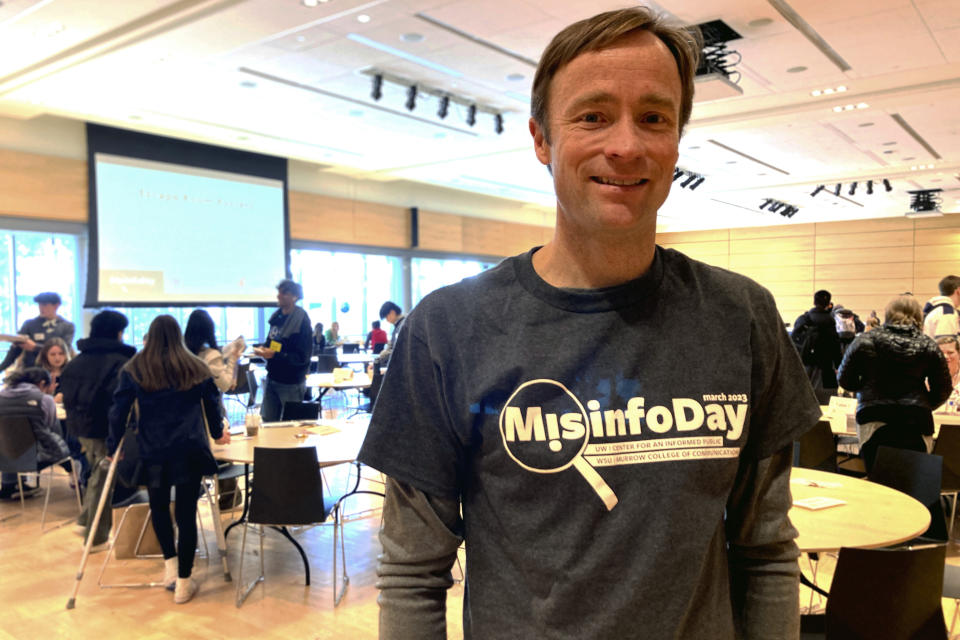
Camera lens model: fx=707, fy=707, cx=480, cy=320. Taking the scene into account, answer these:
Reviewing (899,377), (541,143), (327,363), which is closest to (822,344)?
(899,377)

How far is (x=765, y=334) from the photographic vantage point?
3.23ft

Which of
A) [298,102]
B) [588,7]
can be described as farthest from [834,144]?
[298,102]

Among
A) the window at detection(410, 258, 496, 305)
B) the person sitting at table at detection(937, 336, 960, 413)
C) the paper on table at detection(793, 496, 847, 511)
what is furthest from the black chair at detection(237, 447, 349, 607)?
the window at detection(410, 258, 496, 305)

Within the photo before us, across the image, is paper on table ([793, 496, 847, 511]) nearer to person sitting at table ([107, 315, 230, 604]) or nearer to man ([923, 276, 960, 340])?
person sitting at table ([107, 315, 230, 604])

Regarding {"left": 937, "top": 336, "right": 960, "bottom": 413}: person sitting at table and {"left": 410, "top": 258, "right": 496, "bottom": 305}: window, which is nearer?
{"left": 937, "top": 336, "right": 960, "bottom": 413}: person sitting at table

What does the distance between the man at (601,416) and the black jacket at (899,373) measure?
3.85 metres

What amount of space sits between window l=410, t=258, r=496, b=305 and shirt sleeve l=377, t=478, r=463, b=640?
41.9 ft

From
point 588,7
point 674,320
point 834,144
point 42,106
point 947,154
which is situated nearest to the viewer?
point 674,320

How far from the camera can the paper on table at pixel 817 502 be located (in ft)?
8.99

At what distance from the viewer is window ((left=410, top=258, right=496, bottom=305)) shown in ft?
46.8

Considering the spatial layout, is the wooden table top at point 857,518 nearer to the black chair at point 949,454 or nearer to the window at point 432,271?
the black chair at point 949,454

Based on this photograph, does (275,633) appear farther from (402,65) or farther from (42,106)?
(42,106)

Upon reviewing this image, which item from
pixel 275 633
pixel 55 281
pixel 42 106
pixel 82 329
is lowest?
pixel 275 633

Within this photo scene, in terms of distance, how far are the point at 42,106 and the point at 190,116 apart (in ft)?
5.24
